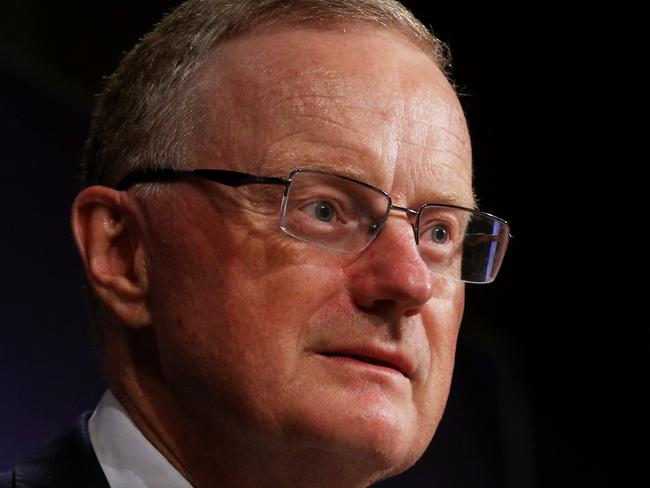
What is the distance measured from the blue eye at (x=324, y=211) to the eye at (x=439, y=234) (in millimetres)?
223

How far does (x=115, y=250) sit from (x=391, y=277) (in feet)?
1.73

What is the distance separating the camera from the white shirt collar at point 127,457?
5.42 ft

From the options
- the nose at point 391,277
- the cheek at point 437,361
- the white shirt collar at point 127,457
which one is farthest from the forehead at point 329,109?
the white shirt collar at point 127,457

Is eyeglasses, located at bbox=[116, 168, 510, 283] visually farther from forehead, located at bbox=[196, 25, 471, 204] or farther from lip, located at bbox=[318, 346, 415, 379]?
lip, located at bbox=[318, 346, 415, 379]

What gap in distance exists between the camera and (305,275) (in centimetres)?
155

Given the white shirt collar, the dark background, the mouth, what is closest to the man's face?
the mouth

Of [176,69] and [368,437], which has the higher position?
[176,69]

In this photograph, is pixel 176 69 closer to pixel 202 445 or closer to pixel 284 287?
pixel 284 287

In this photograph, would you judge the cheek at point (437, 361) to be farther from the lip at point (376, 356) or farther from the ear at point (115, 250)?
the ear at point (115, 250)

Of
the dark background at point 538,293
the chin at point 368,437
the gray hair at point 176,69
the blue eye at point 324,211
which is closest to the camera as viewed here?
the chin at point 368,437

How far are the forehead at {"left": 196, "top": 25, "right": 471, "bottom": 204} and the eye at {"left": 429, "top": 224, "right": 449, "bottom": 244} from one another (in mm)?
58

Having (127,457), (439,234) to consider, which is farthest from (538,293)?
(127,457)

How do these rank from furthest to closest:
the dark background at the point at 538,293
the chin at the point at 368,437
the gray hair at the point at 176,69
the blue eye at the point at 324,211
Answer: the dark background at the point at 538,293
the gray hair at the point at 176,69
the blue eye at the point at 324,211
the chin at the point at 368,437

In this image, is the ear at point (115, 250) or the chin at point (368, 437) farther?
the ear at point (115, 250)
